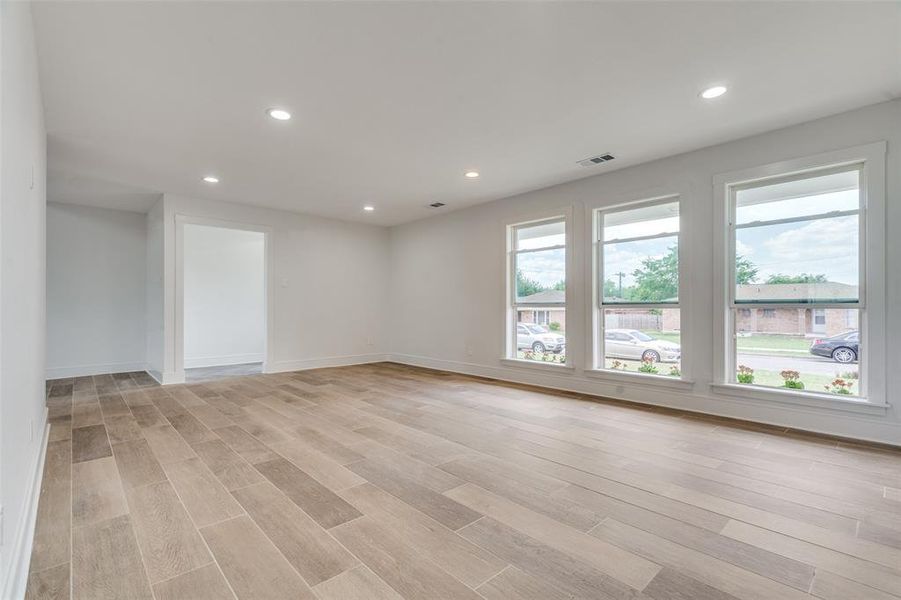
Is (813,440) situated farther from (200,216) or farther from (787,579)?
(200,216)

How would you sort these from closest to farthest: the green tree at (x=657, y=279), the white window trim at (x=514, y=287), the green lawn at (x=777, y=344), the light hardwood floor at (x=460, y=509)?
1. the light hardwood floor at (x=460, y=509)
2. the green lawn at (x=777, y=344)
3. the green tree at (x=657, y=279)
4. the white window trim at (x=514, y=287)

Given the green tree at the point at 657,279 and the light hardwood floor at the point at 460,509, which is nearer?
the light hardwood floor at the point at 460,509

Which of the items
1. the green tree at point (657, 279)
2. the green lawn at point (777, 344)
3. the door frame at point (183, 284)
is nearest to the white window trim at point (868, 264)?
the green lawn at point (777, 344)

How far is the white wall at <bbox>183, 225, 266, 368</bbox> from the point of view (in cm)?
701

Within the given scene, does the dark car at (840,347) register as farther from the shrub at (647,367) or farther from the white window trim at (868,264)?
the shrub at (647,367)

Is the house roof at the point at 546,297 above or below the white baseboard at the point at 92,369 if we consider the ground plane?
above

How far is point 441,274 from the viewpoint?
6641 millimetres

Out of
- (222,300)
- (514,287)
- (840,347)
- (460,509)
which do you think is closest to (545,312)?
(514,287)


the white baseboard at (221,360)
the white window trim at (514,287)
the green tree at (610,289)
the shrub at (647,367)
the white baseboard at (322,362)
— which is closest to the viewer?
the shrub at (647,367)

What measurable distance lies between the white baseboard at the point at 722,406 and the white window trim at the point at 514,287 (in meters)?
0.10

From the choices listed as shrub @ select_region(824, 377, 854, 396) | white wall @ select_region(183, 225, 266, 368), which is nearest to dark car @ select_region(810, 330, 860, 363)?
shrub @ select_region(824, 377, 854, 396)

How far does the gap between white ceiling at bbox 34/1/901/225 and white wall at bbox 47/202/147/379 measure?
2139 mm

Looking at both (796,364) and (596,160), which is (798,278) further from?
(596,160)

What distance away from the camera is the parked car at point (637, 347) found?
420cm
